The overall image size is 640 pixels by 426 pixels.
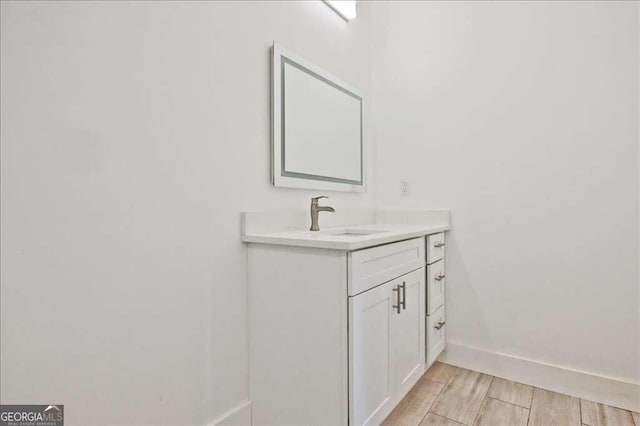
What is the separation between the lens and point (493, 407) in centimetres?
171

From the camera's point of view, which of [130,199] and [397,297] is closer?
[130,199]

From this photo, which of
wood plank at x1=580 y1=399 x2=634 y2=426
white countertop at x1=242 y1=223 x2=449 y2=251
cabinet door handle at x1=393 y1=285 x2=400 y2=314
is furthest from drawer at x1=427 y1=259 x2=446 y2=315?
wood plank at x1=580 y1=399 x2=634 y2=426

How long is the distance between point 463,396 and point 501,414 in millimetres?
194

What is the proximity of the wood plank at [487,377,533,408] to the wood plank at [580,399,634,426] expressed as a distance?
0.74 feet

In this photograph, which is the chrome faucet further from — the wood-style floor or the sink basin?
the wood-style floor

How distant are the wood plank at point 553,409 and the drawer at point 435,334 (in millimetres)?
488

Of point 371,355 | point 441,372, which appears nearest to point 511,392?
point 441,372

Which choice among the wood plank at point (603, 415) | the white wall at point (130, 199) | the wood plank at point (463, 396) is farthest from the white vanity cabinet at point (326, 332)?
the wood plank at point (603, 415)

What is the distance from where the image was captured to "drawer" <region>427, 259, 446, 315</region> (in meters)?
1.91

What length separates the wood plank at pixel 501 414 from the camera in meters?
1.58

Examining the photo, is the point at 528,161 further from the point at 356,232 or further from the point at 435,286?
the point at 356,232

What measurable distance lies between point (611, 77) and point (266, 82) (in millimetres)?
1680

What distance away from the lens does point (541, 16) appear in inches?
75.8

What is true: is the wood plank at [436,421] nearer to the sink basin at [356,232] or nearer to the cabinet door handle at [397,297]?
the cabinet door handle at [397,297]
